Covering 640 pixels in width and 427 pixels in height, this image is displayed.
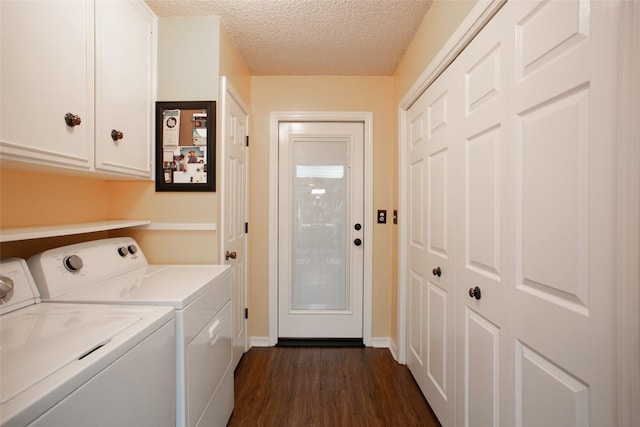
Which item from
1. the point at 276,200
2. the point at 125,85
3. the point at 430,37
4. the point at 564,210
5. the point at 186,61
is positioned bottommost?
the point at 564,210

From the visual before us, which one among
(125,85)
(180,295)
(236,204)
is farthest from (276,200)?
(180,295)

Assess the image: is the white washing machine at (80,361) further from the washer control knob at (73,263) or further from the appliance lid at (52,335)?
the washer control knob at (73,263)

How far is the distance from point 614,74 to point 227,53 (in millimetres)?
1956

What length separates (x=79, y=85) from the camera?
1.10 meters

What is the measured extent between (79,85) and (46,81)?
0.49 feet

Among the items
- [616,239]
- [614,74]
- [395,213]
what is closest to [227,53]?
[395,213]

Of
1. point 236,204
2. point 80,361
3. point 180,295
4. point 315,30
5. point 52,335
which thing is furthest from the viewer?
point 236,204

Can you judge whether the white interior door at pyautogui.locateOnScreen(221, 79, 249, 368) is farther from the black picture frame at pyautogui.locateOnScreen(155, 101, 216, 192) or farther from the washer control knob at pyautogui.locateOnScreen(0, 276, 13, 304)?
the washer control knob at pyautogui.locateOnScreen(0, 276, 13, 304)

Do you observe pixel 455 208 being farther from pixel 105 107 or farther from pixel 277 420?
pixel 105 107

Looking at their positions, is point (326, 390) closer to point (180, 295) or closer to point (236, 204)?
point (180, 295)

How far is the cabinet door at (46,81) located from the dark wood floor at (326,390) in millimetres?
1617

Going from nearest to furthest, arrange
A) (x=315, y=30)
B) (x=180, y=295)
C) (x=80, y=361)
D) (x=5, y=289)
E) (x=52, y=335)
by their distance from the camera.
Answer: (x=80, y=361) → (x=52, y=335) → (x=5, y=289) → (x=180, y=295) → (x=315, y=30)

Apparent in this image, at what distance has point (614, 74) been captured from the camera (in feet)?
1.95

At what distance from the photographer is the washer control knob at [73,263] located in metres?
1.13
